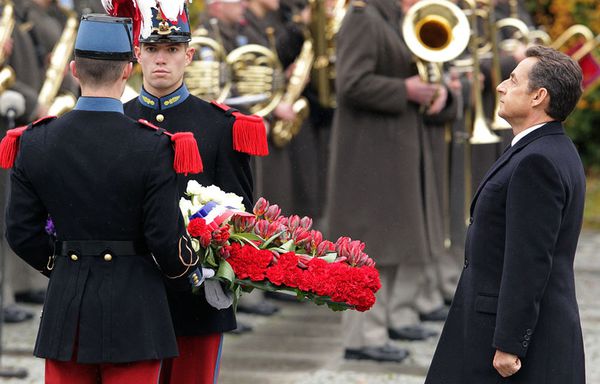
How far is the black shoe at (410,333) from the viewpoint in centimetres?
805

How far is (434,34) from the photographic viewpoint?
304 inches

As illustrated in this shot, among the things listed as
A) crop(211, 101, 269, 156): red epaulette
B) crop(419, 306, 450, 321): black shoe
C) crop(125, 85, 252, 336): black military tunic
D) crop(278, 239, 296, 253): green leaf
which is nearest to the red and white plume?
crop(125, 85, 252, 336): black military tunic

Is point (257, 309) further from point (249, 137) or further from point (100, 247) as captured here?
point (100, 247)

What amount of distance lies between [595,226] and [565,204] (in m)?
11.7

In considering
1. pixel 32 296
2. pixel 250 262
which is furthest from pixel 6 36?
pixel 250 262

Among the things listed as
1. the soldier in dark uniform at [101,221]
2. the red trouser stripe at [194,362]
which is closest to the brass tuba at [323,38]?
the red trouser stripe at [194,362]

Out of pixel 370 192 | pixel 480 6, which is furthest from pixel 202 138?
pixel 480 6

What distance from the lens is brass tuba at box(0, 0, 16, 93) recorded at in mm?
8031

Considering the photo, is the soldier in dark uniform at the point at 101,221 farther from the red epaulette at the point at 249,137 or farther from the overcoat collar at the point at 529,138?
the overcoat collar at the point at 529,138

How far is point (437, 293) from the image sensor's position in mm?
9312

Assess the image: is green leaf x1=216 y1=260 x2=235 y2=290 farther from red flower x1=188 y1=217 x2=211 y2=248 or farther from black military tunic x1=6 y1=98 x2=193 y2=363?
black military tunic x1=6 y1=98 x2=193 y2=363

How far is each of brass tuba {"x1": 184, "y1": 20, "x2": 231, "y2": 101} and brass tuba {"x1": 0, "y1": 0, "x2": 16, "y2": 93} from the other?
110 centimetres

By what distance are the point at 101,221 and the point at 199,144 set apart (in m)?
0.74

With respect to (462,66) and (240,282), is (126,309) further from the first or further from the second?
(462,66)
